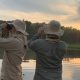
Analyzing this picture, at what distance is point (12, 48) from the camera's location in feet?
23.6

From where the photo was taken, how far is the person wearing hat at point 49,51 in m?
7.28

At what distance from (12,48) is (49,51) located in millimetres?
569

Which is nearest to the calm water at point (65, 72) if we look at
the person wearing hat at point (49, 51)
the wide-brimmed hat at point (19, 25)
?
the person wearing hat at point (49, 51)

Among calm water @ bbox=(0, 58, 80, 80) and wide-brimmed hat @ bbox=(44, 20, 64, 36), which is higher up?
wide-brimmed hat @ bbox=(44, 20, 64, 36)

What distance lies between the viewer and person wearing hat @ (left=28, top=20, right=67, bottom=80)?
7281 mm

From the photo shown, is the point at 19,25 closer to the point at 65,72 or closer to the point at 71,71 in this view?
the point at 65,72

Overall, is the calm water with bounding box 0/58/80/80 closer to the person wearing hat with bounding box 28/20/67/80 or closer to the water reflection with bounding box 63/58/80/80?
the water reflection with bounding box 63/58/80/80

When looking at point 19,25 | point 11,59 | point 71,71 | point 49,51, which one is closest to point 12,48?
point 11,59

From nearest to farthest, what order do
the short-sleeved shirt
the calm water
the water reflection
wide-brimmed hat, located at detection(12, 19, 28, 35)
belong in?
the short-sleeved shirt → wide-brimmed hat, located at detection(12, 19, 28, 35) → the calm water → the water reflection

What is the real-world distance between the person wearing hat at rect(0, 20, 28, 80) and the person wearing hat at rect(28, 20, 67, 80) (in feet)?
0.72

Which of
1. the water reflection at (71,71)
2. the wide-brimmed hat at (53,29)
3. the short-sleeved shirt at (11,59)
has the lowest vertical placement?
the water reflection at (71,71)

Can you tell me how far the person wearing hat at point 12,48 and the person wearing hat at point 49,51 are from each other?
0.22 m

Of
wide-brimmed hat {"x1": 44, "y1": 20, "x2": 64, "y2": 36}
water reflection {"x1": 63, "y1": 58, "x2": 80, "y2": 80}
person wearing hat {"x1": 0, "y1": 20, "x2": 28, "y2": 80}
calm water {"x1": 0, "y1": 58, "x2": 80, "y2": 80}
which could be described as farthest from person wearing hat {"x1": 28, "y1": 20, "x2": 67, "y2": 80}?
water reflection {"x1": 63, "y1": 58, "x2": 80, "y2": 80}

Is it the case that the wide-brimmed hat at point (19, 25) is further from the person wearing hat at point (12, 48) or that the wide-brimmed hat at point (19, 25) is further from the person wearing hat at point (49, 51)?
the person wearing hat at point (49, 51)
